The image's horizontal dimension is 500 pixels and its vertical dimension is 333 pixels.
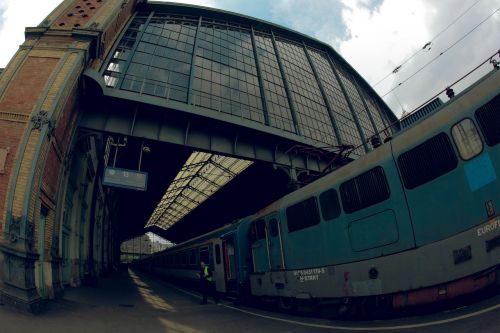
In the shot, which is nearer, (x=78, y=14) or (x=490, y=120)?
(x=490, y=120)

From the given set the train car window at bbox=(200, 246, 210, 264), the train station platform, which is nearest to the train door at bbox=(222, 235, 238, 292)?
the train station platform

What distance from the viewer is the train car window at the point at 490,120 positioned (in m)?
5.72

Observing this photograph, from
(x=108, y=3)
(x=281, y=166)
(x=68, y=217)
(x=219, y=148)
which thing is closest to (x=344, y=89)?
(x=281, y=166)

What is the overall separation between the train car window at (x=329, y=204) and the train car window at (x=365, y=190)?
0.25 metres

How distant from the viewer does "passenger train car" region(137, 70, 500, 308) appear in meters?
5.86

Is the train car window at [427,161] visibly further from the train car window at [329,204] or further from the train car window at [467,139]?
the train car window at [329,204]

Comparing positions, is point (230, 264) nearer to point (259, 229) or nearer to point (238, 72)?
point (259, 229)

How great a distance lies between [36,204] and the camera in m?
10.9

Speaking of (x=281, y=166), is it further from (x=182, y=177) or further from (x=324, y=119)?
(x=182, y=177)

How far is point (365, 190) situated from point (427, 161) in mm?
1636

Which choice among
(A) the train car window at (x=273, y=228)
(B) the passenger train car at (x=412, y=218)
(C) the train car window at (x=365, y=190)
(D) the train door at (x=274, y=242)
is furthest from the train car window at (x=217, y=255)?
(C) the train car window at (x=365, y=190)

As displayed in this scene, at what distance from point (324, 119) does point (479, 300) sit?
2596 centimetres

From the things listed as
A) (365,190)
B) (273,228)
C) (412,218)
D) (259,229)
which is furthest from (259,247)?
(412,218)

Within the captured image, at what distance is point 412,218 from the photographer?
664 cm
